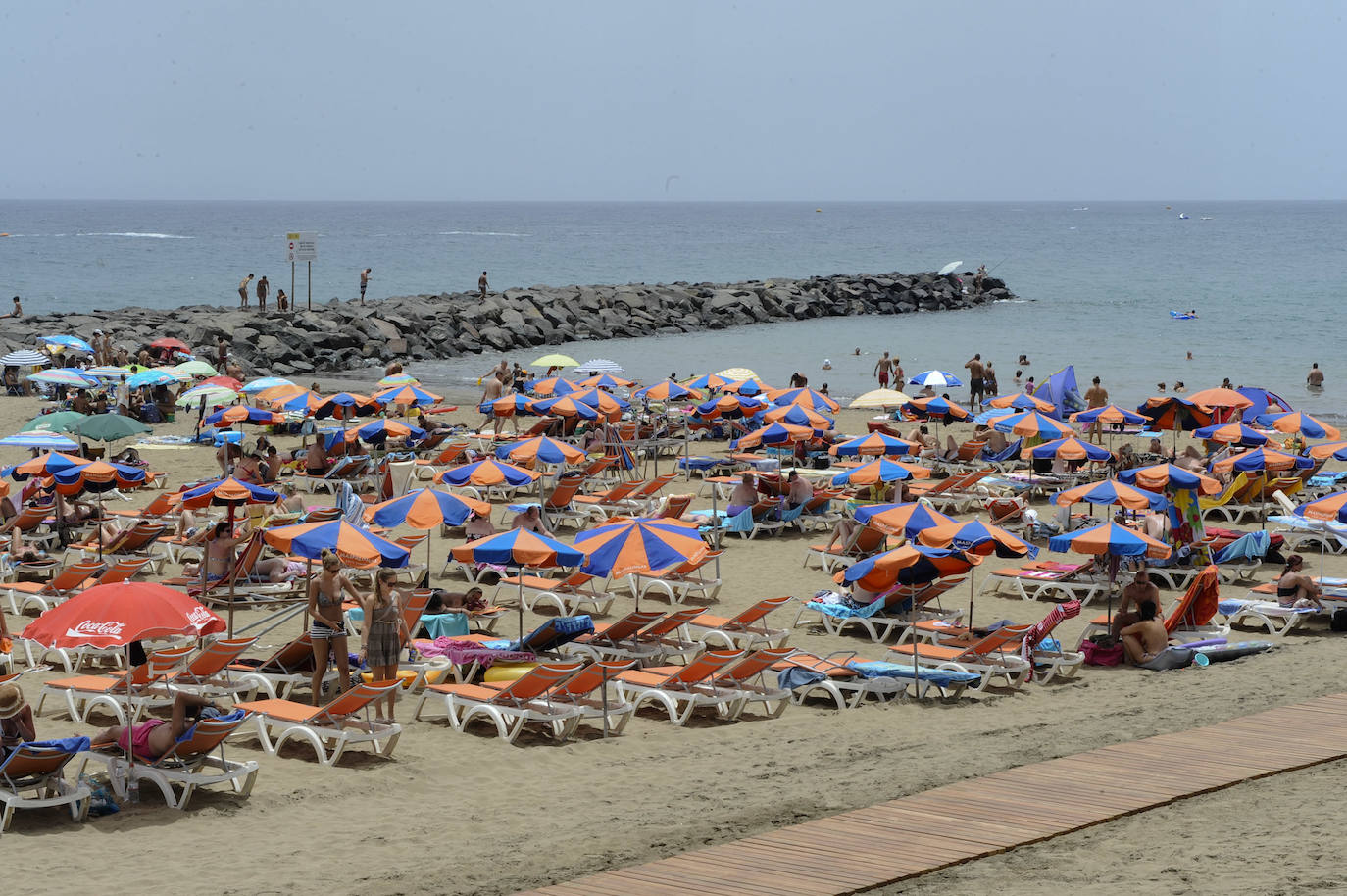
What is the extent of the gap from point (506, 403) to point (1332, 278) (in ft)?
266

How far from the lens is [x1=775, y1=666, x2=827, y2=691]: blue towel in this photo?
11000mm

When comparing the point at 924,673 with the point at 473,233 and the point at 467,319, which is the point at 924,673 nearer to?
the point at 467,319

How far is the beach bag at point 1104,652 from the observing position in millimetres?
12133

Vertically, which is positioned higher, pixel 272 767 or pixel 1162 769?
pixel 1162 769

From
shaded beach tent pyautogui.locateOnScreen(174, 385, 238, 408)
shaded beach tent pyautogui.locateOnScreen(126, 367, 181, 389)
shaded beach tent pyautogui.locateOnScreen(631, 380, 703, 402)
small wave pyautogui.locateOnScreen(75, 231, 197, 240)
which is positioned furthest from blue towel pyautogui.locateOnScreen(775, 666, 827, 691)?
small wave pyautogui.locateOnScreen(75, 231, 197, 240)

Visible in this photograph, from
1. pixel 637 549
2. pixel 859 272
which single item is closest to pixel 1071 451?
pixel 637 549

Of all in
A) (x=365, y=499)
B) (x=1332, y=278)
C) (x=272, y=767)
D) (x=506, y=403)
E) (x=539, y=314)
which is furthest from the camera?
(x=1332, y=278)

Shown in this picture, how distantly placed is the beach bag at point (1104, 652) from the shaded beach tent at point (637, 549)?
3.53 meters

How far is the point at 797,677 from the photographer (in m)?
11.0

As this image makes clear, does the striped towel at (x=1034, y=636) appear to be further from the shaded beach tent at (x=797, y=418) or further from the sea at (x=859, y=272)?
the sea at (x=859, y=272)

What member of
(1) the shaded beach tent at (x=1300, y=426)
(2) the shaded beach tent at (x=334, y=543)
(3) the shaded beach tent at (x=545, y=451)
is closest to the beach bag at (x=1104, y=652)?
(2) the shaded beach tent at (x=334, y=543)

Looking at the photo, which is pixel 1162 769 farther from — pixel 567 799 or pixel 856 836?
pixel 567 799

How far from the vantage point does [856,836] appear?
7.29m

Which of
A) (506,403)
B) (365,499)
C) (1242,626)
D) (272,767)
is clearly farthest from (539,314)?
(272,767)
